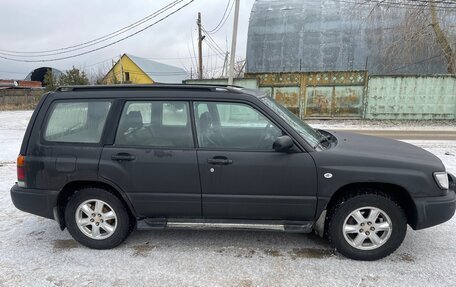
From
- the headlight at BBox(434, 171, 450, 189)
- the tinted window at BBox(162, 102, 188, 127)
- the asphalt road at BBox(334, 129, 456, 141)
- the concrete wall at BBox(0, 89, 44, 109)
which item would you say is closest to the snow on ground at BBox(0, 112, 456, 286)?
the headlight at BBox(434, 171, 450, 189)

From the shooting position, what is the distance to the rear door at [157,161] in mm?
3176

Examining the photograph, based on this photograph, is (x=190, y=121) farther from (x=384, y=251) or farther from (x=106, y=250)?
(x=384, y=251)

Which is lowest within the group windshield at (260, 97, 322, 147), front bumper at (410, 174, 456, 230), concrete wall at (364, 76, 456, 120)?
front bumper at (410, 174, 456, 230)

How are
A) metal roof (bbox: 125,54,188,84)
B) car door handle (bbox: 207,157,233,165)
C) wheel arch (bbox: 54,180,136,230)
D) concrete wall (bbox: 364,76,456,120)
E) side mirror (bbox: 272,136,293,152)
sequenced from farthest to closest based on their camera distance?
metal roof (bbox: 125,54,188,84), concrete wall (bbox: 364,76,456,120), wheel arch (bbox: 54,180,136,230), car door handle (bbox: 207,157,233,165), side mirror (bbox: 272,136,293,152)

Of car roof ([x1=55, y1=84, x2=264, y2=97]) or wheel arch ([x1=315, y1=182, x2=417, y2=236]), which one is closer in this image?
wheel arch ([x1=315, y1=182, x2=417, y2=236])

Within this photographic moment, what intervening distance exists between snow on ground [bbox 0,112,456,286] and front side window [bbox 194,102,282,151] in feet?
3.71

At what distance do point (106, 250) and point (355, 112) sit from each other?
48.4ft

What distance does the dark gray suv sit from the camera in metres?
3.03

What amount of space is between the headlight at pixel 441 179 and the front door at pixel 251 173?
114 cm

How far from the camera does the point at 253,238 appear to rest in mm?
3623

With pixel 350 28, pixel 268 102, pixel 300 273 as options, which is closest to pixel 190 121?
pixel 268 102

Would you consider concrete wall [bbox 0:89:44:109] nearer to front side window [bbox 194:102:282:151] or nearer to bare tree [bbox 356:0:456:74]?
bare tree [bbox 356:0:456:74]

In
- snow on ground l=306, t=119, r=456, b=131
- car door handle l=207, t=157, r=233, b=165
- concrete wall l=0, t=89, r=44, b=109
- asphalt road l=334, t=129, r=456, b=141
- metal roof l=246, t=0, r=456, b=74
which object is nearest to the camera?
car door handle l=207, t=157, r=233, b=165

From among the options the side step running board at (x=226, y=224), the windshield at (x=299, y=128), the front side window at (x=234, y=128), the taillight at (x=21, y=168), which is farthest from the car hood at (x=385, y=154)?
the taillight at (x=21, y=168)
